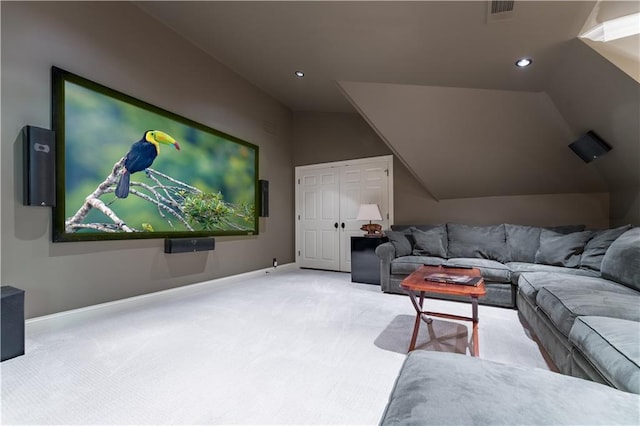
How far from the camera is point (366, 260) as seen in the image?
4496 millimetres

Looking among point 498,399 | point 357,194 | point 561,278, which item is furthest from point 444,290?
point 357,194

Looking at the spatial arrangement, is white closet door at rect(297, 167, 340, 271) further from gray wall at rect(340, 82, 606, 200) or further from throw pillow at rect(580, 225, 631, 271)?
throw pillow at rect(580, 225, 631, 271)

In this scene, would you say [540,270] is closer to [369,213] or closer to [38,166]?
[369,213]

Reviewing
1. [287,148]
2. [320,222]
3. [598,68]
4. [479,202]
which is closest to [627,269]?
[598,68]

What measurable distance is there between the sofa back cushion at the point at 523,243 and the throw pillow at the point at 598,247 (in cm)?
57

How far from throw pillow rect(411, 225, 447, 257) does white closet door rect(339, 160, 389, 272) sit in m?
1.04

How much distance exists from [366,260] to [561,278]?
2.47m

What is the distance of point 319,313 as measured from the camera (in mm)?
2957

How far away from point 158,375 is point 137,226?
2027 mm

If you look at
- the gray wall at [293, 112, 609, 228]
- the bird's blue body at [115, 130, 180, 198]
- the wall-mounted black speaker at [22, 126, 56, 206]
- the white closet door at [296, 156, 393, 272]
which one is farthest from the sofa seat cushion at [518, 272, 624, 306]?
the wall-mounted black speaker at [22, 126, 56, 206]

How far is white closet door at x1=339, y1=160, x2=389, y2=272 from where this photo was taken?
5242 mm

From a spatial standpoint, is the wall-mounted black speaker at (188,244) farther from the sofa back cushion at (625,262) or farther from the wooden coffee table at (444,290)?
the sofa back cushion at (625,262)

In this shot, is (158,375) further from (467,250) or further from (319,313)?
(467,250)

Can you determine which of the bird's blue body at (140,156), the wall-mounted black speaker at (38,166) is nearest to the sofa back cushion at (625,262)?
the bird's blue body at (140,156)
